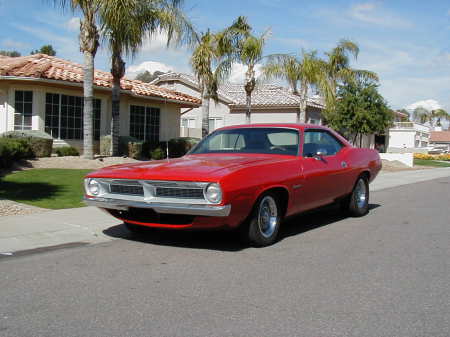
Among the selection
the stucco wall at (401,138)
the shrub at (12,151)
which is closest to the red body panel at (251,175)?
the shrub at (12,151)

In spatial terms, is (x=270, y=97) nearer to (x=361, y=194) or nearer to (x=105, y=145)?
(x=105, y=145)

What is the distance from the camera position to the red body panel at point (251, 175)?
235 inches

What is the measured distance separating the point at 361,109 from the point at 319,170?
25133 millimetres

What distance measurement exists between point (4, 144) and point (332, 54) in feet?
73.6

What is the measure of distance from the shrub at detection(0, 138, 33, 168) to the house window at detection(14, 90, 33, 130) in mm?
2415

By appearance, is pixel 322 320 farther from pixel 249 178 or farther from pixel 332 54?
pixel 332 54

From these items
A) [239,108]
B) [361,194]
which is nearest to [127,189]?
[361,194]

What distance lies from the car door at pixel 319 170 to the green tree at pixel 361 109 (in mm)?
23796

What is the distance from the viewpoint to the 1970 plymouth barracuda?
5.93 m

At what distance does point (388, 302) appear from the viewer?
15.0 feet

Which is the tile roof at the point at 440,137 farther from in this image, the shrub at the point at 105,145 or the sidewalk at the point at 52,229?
the sidewalk at the point at 52,229

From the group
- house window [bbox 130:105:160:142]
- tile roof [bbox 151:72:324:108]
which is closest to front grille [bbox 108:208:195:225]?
house window [bbox 130:105:160:142]

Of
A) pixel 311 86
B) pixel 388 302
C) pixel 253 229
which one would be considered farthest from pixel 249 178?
pixel 311 86

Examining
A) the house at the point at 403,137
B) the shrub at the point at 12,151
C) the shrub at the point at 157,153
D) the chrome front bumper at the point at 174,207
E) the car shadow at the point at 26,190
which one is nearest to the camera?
the chrome front bumper at the point at 174,207
